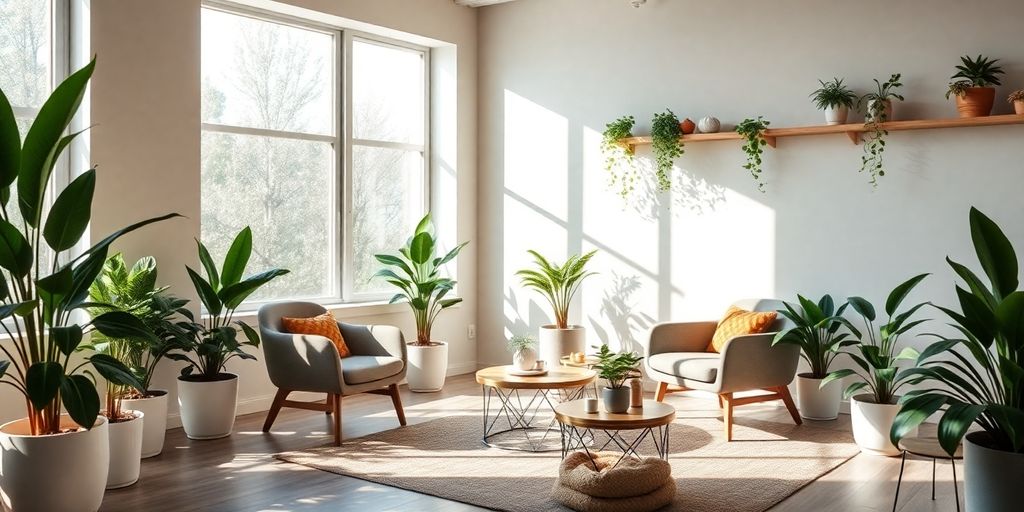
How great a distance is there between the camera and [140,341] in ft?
16.1

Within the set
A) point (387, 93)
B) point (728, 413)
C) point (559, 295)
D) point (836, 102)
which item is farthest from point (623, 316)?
point (387, 93)

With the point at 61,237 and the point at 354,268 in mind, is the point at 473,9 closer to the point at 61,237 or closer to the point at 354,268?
the point at 354,268

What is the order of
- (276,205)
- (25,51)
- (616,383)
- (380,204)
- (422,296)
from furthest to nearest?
(380,204)
(422,296)
(276,205)
(25,51)
(616,383)

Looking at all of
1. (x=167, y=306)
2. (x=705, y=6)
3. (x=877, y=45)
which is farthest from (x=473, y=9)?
(x=167, y=306)

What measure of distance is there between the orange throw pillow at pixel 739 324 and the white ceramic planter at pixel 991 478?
8.29 ft

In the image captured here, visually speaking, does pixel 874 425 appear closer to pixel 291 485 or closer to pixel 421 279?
pixel 291 485

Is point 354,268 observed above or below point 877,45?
Answer: below

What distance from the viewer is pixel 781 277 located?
640 centimetres

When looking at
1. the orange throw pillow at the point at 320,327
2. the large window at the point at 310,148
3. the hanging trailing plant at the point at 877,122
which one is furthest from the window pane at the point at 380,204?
the hanging trailing plant at the point at 877,122

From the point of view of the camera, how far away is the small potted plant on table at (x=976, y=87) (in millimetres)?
5457

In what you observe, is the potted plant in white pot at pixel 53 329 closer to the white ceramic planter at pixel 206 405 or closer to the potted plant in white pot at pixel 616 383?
the white ceramic planter at pixel 206 405

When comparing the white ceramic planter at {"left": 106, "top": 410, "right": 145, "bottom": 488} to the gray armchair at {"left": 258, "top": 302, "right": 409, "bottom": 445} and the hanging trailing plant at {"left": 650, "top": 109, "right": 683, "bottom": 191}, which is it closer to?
the gray armchair at {"left": 258, "top": 302, "right": 409, "bottom": 445}

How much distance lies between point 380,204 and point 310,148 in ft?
2.66

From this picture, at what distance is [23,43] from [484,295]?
157 inches
